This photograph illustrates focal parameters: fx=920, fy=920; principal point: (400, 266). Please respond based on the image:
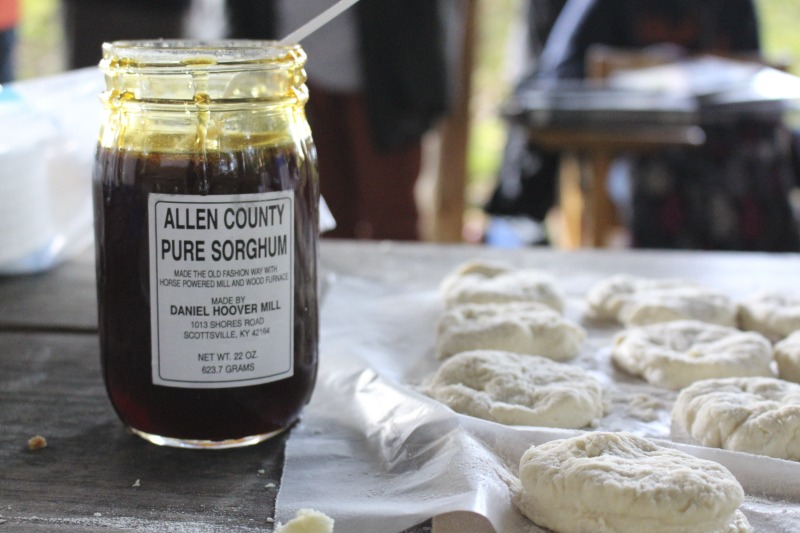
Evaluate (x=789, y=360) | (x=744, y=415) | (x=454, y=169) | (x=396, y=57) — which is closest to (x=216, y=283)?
(x=744, y=415)

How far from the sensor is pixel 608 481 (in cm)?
63

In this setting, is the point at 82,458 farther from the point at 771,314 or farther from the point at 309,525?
the point at 771,314

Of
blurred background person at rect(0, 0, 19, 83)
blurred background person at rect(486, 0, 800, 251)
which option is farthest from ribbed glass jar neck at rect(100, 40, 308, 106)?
blurred background person at rect(486, 0, 800, 251)

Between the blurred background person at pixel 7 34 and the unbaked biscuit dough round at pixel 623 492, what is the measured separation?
163cm

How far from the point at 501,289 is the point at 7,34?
4.31 ft

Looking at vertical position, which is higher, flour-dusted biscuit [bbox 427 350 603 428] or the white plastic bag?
the white plastic bag

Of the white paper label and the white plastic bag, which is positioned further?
the white plastic bag

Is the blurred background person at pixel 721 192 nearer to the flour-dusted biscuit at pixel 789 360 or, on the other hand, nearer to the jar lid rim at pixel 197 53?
the flour-dusted biscuit at pixel 789 360

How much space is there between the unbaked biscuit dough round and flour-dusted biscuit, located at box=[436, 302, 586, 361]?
31cm

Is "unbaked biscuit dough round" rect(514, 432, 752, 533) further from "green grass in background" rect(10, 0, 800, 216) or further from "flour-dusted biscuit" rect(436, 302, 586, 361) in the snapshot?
"green grass in background" rect(10, 0, 800, 216)

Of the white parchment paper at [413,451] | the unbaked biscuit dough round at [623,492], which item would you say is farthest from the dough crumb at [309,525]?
the unbaked biscuit dough round at [623,492]

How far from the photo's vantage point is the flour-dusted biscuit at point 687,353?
3.10 feet

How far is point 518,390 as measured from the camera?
87cm

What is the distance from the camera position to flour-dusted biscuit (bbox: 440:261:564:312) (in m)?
1.16
